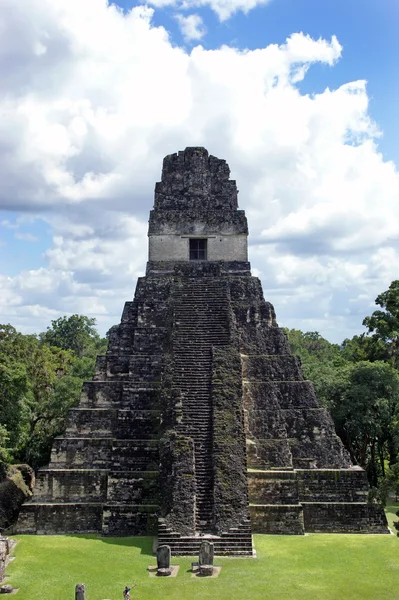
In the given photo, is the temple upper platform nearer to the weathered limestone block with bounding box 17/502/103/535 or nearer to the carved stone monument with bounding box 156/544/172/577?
the weathered limestone block with bounding box 17/502/103/535

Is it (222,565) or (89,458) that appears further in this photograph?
(89,458)

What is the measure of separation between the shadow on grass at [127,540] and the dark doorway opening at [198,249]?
11.4 meters

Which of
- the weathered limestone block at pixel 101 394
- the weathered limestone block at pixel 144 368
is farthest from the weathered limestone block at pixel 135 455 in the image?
the weathered limestone block at pixel 144 368

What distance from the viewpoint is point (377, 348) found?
102 feet

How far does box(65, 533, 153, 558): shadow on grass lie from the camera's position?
1543cm

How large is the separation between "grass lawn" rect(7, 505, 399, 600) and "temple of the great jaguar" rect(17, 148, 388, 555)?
0.68 m

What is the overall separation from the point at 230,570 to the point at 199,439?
4.24m

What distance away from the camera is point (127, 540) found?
16.1 metres

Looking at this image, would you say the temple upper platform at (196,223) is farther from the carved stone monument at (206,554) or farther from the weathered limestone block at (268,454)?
the carved stone monument at (206,554)

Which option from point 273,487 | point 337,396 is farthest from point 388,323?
point 273,487

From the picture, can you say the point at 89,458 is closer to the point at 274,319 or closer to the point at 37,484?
the point at 37,484

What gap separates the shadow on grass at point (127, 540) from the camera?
1543 centimetres

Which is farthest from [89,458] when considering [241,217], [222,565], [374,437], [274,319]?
[374,437]

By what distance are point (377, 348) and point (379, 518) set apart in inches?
580
